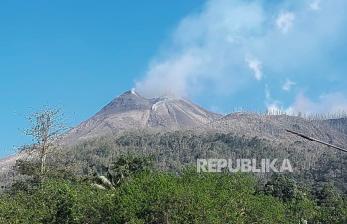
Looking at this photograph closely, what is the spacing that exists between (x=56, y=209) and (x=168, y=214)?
20.5 feet

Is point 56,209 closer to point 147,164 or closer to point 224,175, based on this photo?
point 224,175

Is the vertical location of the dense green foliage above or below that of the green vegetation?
above

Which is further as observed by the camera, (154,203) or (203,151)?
(203,151)

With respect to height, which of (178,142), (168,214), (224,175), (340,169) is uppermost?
(178,142)

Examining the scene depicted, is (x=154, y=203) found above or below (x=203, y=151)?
below

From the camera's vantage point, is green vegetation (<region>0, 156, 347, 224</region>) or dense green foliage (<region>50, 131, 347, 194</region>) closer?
green vegetation (<region>0, 156, 347, 224</region>)

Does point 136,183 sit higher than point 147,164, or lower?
lower

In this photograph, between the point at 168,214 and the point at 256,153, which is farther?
the point at 256,153

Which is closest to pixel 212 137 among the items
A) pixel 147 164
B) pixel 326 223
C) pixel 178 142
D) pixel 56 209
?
pixel 178 142

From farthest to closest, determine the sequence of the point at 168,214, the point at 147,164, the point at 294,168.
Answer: the point at 294,168
the point at 147,164
the point at 168,214

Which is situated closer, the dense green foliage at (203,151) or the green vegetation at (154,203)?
the green vegetation at (154,203)

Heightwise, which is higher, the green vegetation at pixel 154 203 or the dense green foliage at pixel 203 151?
the dense green foliage at pixel 203 151

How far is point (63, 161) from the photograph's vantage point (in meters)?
41.3

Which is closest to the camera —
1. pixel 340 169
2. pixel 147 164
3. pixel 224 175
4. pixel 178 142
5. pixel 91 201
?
pixel 91 201
